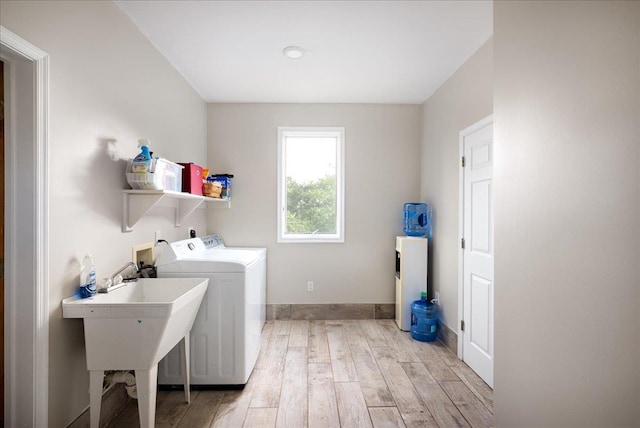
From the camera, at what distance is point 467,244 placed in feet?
8.82

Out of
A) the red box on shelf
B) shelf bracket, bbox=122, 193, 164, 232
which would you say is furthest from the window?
shelf bracket, bbox=122, 193, 164, 232

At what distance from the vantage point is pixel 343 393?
7.26 ft

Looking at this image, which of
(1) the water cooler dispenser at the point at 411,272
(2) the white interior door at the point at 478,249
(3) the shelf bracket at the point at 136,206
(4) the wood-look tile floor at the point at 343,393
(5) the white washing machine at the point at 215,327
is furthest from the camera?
(1) the water cooler dispenser at the point at 411,272

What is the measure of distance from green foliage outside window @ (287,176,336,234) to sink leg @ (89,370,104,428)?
2.48 meters

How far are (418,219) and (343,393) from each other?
6.53 ft

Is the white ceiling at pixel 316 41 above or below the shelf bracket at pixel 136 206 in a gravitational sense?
above

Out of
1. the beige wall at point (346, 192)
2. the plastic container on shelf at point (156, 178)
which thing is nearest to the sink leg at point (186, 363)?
the plastic container on shelf at point (156, 178)

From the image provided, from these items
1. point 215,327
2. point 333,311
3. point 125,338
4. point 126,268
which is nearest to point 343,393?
point 215,327

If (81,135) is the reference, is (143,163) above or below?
below

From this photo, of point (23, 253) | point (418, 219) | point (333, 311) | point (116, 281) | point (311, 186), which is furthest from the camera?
point (311, 186)

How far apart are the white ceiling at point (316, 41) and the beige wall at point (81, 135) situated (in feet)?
1.06

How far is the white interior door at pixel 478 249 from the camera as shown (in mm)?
2352

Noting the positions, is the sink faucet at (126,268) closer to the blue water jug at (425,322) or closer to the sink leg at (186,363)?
the sink leg at (186,363)

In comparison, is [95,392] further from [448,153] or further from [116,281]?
[448,153]
